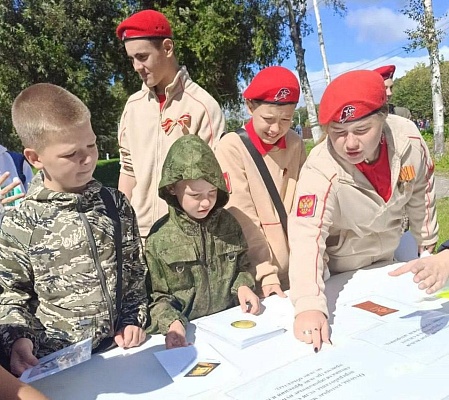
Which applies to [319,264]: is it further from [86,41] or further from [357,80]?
[86,41]

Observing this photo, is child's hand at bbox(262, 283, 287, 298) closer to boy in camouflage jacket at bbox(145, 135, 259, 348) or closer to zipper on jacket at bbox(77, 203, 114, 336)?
boy in camouflage jacket at bbox(145, 135, 259, 348)

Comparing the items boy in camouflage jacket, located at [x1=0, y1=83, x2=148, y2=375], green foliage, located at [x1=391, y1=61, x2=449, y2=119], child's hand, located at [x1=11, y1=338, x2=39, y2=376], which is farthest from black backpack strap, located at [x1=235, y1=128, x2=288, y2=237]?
green foliage, located at [x1=391, y1=61, x2=449, y2=119]

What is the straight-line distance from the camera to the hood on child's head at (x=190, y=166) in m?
1.76

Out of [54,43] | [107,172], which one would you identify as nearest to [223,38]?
[54,43]

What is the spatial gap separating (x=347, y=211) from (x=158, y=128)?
1.09 meters

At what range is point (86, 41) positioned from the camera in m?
12.5

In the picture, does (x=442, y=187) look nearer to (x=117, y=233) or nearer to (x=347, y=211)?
(x=347, y=211)

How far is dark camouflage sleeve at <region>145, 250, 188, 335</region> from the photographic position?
5.22ft

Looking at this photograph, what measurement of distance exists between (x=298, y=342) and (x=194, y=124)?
1.33 meters

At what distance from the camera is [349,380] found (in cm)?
122

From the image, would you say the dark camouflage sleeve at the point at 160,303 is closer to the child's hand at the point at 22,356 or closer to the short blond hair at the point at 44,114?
the child's hand at the point at 22,356

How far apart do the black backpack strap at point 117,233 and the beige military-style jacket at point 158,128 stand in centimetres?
88

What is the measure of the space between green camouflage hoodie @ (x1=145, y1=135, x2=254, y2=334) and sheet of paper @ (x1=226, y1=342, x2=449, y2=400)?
0.50 metres

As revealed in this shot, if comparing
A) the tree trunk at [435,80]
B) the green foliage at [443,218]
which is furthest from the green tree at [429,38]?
the green foliage at [443,218]
